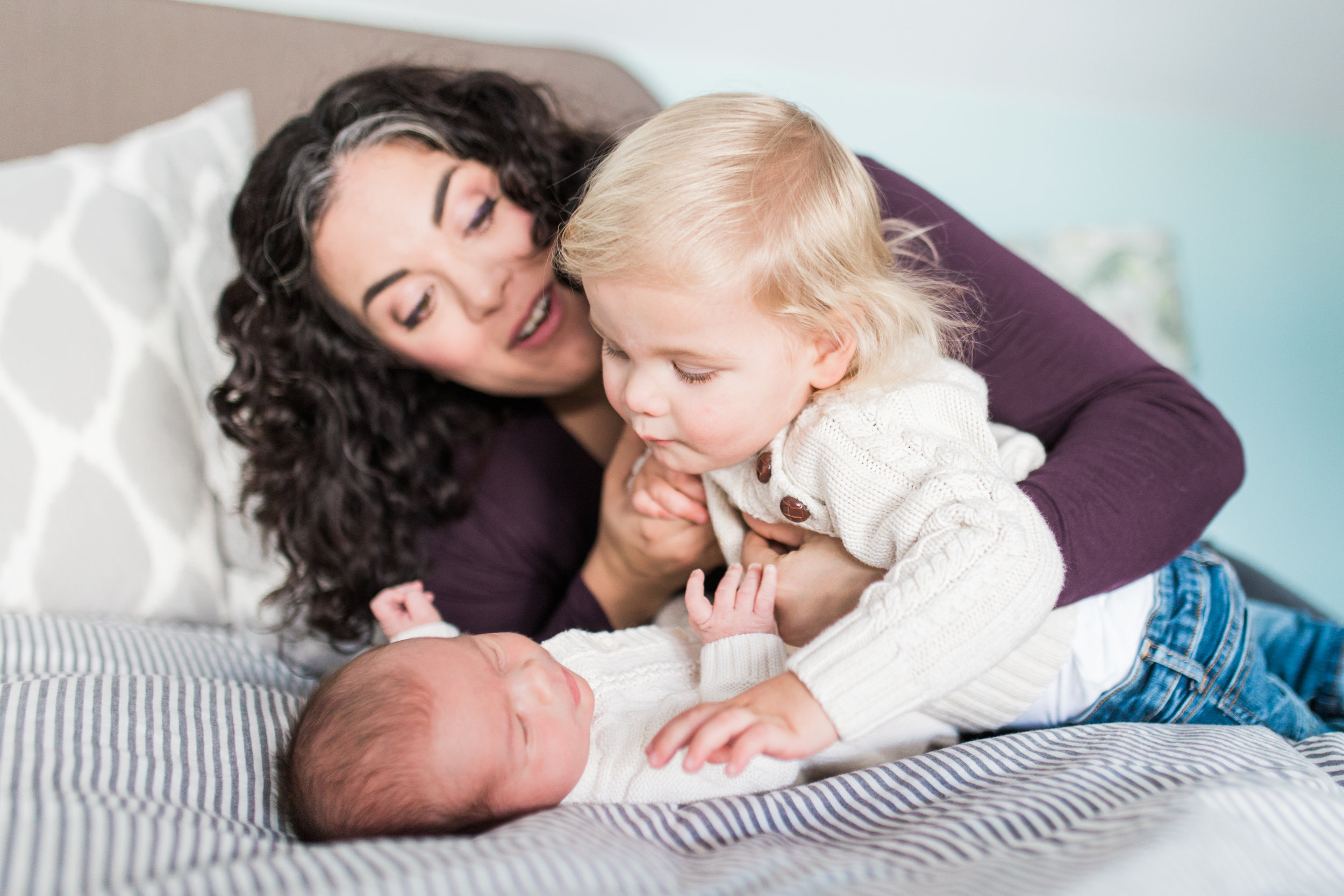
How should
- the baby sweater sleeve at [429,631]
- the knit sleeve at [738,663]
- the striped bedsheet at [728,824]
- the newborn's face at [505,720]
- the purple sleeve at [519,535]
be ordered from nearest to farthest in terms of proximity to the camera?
the striped bedsheet at [728,824], the newborn's face at [505,720], the knit sleeve at [738,663], the baby sweater sleeve at [429,631], the purple sleeve at [519,535]

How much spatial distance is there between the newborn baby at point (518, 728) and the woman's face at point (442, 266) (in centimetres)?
46

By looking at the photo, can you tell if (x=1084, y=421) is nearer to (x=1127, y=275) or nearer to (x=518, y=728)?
(x=518, y=728)

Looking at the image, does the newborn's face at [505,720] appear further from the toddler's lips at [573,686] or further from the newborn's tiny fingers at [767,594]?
the newborn's tiny fingers at [767,594]

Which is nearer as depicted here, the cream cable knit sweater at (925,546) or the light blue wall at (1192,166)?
the cream cable knit sweater at (925,546)

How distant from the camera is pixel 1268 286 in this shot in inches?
101

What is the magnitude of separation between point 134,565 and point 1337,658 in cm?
176

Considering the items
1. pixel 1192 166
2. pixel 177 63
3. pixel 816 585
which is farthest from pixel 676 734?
pixel 1192 166

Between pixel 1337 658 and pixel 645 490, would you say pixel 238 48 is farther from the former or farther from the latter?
pixel 1337 658

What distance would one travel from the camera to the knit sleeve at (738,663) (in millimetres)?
927

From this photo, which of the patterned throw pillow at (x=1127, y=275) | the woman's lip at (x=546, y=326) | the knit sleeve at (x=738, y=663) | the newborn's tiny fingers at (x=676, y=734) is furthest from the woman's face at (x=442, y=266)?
the patterned throw pillow at (x=1127, y=275)

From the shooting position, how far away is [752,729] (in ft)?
2.37

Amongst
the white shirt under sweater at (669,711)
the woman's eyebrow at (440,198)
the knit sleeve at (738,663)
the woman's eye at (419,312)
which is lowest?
the white shirt under sweater at (669,711)

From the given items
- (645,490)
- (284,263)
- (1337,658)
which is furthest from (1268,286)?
(284,263)

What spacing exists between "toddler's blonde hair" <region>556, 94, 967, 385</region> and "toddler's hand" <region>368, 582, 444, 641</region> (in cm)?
55
